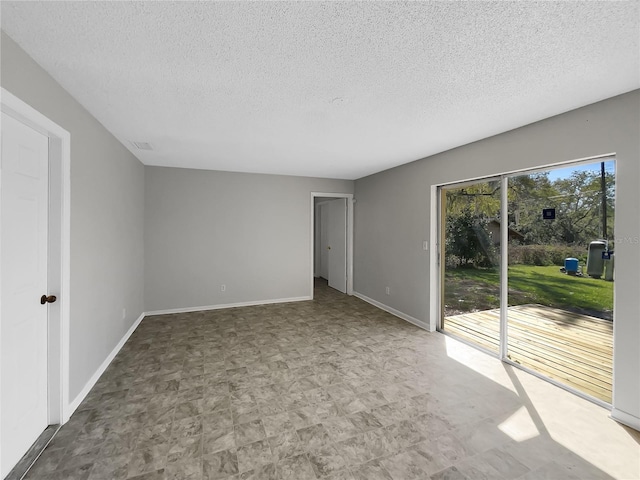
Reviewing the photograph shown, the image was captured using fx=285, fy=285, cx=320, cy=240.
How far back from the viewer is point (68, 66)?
1772 millimetres

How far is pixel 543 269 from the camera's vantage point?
284cm

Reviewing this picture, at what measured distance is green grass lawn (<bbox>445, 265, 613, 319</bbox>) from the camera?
2.45 metres

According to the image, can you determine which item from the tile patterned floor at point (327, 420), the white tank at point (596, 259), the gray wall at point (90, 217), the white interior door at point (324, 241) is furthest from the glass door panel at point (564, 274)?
the white interior door at point (324, 241)

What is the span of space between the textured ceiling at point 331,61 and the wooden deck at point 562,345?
191 cm

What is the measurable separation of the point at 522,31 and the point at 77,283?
11.1 feet

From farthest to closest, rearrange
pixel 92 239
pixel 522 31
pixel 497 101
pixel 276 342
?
1. pixel 276 342
2. pixel 92 239
3. pixel 497 101
4. pixel 522 31

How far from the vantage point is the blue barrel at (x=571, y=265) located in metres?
2.56

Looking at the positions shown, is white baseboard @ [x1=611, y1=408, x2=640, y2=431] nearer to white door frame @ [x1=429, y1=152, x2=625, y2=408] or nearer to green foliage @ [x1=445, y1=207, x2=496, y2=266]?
white door frame @ [x1=429, y1=152, x2=625, y2=408]

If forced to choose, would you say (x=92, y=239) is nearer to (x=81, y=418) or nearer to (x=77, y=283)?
(x=77, y=283)

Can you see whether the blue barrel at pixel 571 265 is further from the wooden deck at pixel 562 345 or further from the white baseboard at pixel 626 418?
the white baseboard at pixel 626 418

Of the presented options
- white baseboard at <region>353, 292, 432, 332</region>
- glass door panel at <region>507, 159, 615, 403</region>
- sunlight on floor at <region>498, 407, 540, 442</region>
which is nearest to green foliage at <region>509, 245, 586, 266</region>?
glass door panel at <region>507, 159, 615, 403</region>

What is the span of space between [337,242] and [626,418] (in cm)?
487

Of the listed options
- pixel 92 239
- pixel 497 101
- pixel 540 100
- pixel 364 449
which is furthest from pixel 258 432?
pixel 540 100

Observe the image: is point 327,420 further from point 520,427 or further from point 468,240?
point 468,240
